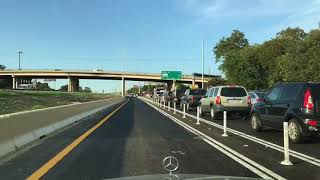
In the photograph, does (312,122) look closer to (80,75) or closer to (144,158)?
(144,158)

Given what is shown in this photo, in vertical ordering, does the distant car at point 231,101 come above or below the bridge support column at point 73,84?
below

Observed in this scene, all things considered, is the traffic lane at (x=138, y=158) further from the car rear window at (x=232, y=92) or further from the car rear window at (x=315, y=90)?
the car rear window at (x=232, y=92)

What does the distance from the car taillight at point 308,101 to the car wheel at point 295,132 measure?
1.85ft

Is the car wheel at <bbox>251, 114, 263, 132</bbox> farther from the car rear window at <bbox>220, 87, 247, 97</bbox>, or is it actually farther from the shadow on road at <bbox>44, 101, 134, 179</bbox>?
→ the car rear window at <bbox>220, 87, 247, 97</bbox>

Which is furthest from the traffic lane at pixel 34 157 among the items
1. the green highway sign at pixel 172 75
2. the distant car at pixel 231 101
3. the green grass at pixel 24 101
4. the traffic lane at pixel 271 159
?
the green highway sign at pixel 172 75

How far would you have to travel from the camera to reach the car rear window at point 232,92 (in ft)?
92.4

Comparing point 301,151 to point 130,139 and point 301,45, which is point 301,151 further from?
point 301,45

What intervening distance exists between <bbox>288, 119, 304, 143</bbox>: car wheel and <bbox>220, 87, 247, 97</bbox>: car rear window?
40.3 feet

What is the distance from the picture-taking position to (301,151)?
44.3 ft

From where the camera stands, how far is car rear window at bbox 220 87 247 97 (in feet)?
92.4

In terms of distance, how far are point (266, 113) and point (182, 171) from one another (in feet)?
28.1

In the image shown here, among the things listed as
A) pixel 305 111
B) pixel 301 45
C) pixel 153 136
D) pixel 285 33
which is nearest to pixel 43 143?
pixel 153 136

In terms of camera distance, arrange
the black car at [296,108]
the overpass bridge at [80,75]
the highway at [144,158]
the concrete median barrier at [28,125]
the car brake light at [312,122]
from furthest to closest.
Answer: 1. the overpass bridge at [80,75]
2. the black car at [296,108]
3. the car brake light at [312,122]
4. the concrete median barrier at [28,125]
5. the highway at [144,158]

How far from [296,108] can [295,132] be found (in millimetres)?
687
